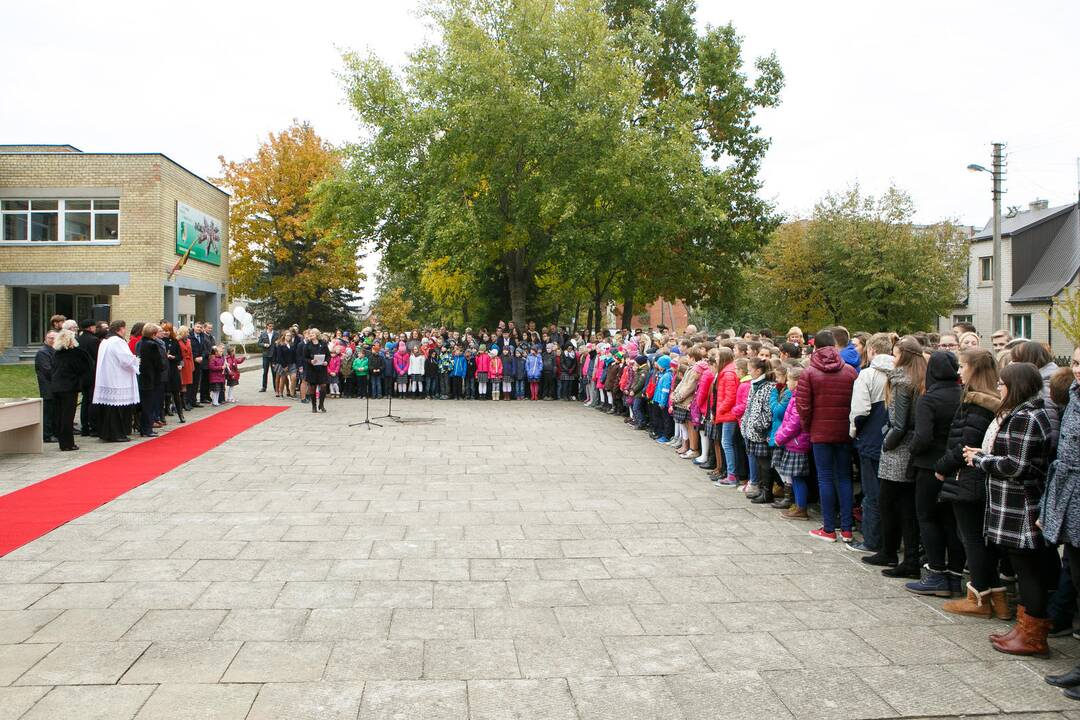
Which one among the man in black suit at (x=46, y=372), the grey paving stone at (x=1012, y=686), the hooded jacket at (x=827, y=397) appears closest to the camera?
the grey paving stone at (x=1012, y=686)

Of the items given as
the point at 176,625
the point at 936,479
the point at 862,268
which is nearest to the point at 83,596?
the point at 176,625

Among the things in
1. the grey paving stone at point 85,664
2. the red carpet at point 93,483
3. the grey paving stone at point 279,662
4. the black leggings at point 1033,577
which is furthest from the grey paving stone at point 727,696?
the red carpet at point 93,483

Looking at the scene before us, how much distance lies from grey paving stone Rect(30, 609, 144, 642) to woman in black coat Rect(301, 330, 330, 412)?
13.7m

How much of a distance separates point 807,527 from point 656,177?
17.9 metres

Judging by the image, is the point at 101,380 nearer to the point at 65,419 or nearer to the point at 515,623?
the point at 65,419

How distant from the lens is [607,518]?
8469 millimetres

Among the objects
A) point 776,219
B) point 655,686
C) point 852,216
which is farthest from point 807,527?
point 852,216

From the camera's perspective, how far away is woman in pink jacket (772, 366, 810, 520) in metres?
8.23

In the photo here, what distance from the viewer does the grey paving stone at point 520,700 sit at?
4051 millimetres

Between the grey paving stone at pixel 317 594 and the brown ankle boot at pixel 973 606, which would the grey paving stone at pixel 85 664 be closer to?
the grey paving stone at pixel 317 594

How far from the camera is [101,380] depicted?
43.4 feet

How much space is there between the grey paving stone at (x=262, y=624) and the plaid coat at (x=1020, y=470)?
4.30 metres

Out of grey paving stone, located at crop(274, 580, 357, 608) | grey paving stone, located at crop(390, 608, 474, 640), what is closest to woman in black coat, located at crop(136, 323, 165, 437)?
grey paving stone, located at crop(274, 580, 357, 608)

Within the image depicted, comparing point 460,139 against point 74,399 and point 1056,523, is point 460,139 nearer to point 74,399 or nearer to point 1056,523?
point 74,399
